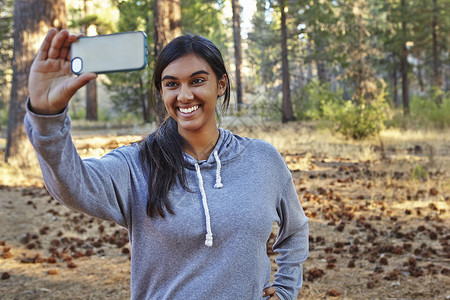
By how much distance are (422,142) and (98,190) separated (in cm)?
1257

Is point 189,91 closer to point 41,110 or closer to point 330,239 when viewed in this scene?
point 41,110

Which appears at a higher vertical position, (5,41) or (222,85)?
(5,41)

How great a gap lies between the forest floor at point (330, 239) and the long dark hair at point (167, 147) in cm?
165

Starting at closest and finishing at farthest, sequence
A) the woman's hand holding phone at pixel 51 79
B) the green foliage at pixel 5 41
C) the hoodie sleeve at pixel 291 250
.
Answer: the woman's hand holding phone at pixel 51 79 → the hoodie sleeve at pixel 291 250 → the green foliage at pixel 5 41

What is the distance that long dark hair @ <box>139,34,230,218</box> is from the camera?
1619 mm

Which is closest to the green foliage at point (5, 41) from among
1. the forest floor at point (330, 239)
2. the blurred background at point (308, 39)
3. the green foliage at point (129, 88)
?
the blurred background at point (308, 39)

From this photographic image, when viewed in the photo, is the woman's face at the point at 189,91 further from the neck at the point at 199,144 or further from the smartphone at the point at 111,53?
the smartphone at the point at 111,53

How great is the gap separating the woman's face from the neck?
0.14 feet

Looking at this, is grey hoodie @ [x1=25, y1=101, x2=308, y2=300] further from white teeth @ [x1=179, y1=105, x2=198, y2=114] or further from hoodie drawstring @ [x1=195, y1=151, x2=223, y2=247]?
white teeth @ [x1=179, y1=105, x2=198, y2=114]

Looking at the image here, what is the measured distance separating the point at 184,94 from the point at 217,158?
25 cm

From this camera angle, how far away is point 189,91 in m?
1.75

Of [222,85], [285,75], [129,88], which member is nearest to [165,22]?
[222,85]

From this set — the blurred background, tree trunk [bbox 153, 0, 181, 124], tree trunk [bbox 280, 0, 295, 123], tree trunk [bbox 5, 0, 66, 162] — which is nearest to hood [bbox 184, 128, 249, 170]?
the blurred background

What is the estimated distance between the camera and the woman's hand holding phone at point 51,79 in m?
1.18
